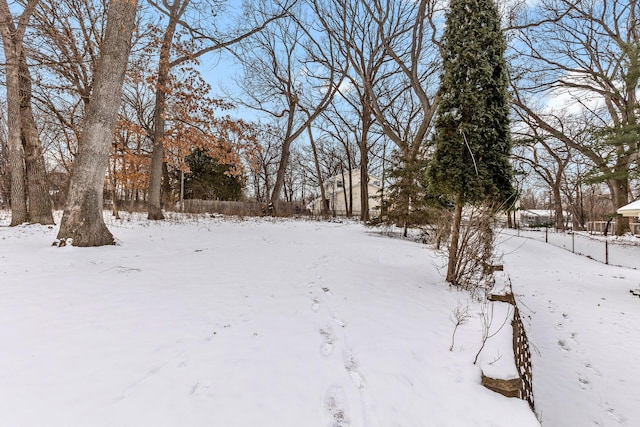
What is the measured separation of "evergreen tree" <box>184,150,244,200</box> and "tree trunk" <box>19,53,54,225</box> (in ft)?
58.3

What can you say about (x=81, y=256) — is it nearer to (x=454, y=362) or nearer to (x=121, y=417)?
(x=121, y=417)

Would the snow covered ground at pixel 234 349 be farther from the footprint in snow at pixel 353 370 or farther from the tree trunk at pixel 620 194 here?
the tree trunk at pixel 620 194

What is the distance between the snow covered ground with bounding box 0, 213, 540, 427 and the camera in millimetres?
1628

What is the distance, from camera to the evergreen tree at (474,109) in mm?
4312

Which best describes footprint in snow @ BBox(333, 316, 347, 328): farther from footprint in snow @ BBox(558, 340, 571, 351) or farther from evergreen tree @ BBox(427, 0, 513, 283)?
footprint in snow @ BBox(558, 340, 571, 351)

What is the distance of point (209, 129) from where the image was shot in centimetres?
1033

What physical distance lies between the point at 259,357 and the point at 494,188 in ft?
13.0

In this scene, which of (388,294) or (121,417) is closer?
(121,417)

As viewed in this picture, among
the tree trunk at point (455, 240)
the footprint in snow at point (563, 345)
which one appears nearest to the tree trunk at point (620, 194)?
the footprint in snow at point (563, 345)

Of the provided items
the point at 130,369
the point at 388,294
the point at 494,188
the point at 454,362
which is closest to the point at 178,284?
the point at 130,369

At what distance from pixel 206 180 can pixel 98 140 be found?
22.3 meters

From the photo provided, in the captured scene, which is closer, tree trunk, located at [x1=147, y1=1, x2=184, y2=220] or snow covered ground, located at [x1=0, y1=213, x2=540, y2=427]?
snow covered ground, located at [x1=0, y1=213, x2=540, y2=427]

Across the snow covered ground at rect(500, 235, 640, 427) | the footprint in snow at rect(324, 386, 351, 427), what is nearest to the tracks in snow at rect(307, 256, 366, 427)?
the footprint in snow at rect(324, 386, 351, 427)

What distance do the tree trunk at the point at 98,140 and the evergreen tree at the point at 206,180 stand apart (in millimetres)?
21218
